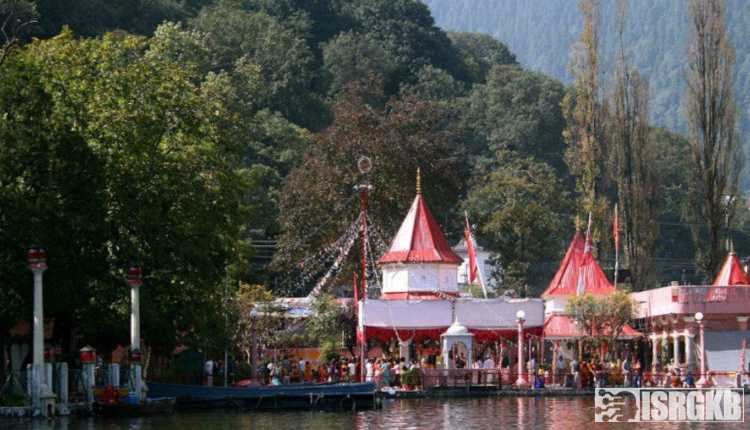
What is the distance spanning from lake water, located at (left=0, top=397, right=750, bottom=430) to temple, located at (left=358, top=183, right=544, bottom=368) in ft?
40.7

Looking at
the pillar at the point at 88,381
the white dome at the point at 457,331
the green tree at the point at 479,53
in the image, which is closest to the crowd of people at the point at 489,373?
the white dome at the point at 457,331

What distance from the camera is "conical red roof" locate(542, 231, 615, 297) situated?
67419mm

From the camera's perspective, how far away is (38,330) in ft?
129

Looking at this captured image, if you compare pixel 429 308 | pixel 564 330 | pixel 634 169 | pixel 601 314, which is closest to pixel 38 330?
pixel 429 308

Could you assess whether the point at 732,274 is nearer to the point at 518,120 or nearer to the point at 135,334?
the point at 135,334

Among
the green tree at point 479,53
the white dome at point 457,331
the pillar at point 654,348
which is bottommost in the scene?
the pillar at point 654,348

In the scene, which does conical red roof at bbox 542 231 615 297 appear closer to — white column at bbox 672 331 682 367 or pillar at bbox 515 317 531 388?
white column at bbox 672 331 682 367

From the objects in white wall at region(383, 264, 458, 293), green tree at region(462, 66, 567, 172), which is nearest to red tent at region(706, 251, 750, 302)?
white wall at region(383, 264, 458, 293)

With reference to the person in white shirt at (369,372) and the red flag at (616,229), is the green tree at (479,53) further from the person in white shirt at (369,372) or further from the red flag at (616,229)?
the person in white shirt at (369,372)

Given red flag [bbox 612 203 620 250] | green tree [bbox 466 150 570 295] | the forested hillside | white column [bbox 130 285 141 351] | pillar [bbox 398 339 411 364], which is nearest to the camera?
white column [bbox 130 285 141 351]

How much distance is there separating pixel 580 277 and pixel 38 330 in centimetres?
3351

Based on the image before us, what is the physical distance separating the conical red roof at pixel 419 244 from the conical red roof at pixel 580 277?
611 centimetres

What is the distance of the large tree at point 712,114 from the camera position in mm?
71562

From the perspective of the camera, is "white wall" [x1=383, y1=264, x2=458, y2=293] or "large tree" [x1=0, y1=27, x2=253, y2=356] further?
"white wall" [x1=383, y1=264, x2=458, y2=293]
